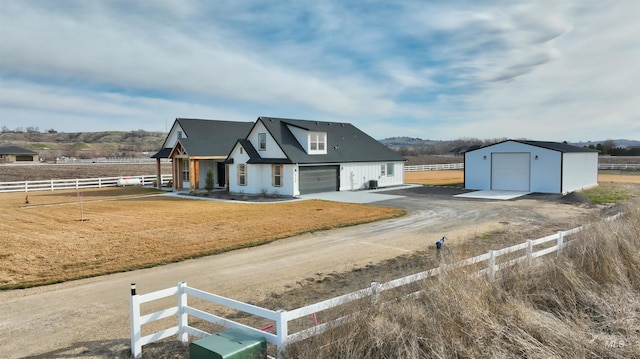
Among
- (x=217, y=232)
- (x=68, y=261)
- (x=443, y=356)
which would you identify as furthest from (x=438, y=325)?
(x=217, y=232)

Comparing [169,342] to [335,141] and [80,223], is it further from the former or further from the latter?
[335,141]

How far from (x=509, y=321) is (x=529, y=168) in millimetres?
27694

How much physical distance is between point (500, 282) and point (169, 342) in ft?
19.3

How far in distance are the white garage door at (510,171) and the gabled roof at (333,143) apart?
346 inches

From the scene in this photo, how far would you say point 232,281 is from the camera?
32.6 feet

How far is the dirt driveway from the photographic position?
6.80 metres

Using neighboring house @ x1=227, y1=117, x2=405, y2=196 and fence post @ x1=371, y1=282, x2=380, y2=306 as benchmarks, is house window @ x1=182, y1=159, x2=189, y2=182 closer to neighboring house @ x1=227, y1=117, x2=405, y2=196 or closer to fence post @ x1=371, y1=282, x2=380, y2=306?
neighboring house @ x1=227, y1=117, x2=405, y2=196

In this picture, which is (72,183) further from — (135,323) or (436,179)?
(135,323)

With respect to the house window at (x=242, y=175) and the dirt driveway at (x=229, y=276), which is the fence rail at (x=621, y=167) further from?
the house window at (x=242, y=175)

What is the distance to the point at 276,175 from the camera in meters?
30.3

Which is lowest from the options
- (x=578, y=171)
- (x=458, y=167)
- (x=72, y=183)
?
(x=72, y=183)

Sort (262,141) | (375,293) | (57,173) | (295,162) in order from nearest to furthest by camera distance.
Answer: (375,293) → (295,162) → (262,141) → (57,173)

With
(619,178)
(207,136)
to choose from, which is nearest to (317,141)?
(207,136)

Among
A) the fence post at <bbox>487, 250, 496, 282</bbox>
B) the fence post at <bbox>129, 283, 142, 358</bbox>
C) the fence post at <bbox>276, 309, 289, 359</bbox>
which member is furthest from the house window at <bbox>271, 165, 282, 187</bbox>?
the fence post at <bbox>276, 309, 289, 359</bbox>
